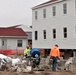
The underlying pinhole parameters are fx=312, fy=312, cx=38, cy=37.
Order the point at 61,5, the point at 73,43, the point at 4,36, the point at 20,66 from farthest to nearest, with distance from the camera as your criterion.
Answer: the point at 4,36 < the point at 61,5 < the point at 73,43 < the point at 20,66

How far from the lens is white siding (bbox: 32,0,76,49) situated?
119 feet

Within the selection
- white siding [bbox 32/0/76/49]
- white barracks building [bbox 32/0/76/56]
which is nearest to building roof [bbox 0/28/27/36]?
white barracks building [bbox 32/0/76/56]

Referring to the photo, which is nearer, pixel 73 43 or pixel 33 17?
pixel 73 43

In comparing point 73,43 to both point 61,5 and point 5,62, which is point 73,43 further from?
point 5,62

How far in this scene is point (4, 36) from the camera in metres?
54.4

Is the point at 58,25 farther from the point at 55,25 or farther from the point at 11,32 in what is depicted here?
the point at 11,32

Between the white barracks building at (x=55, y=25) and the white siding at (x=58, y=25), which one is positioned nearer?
the white siding at (x=58, y=25)

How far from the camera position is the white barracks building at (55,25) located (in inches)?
1435

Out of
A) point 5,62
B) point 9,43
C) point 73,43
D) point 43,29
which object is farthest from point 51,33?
point 5,62

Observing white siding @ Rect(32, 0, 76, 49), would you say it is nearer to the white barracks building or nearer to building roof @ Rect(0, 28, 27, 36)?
the white barracks building

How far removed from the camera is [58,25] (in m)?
39.2

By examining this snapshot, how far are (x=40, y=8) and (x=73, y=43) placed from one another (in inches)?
376

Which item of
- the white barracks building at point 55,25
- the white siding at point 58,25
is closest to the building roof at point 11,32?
the white barracks building at point 55,25

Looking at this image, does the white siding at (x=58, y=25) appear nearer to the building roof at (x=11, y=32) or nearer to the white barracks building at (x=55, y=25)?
the white barracks building at (x=55, y=25)
